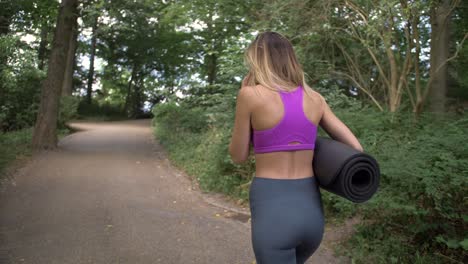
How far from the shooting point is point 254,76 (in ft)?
7.63

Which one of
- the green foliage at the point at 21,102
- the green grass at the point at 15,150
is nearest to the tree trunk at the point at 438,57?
the green grass at the point at 15,150

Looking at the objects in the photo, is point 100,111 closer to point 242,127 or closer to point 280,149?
point 242,127

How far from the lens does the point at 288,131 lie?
223cm

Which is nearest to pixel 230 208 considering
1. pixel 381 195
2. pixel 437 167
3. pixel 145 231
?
pixel 145 231

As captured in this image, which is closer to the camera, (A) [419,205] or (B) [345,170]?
(B) [345,170]

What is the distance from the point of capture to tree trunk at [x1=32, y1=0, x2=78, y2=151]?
1519cm

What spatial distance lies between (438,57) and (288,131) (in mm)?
8650

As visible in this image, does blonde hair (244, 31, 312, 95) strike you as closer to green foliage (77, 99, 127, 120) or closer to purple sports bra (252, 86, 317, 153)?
purple sports bra (252, 86, 317, 153)

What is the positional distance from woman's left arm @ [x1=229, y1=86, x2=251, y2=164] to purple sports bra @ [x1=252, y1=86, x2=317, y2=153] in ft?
0.18

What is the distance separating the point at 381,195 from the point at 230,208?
3.88 metres

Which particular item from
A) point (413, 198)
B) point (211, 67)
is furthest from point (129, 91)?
point (413, 198)

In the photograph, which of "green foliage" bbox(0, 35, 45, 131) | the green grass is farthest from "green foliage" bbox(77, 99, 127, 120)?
the green grass

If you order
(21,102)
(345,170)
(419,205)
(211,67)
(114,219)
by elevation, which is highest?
(211,67)

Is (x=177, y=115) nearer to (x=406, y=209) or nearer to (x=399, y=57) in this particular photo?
(x=399, y=57)
